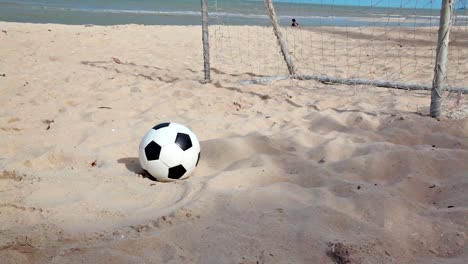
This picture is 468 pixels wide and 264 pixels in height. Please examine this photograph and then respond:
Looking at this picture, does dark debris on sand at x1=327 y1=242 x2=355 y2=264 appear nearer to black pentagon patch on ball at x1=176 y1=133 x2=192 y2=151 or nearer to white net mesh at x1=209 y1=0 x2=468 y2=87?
black pentagon patch on ball at x1=176 y1=133 x2=192 y2=151

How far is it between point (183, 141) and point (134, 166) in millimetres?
450

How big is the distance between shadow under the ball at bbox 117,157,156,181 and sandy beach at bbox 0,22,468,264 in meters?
0.02

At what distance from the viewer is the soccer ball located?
272cm

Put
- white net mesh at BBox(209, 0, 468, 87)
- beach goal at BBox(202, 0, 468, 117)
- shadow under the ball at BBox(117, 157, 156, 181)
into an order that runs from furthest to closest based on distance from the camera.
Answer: white net mesh at BBox(209, 0, 468, 87) < beach goal at BBox(202, 0, 468, 117) < shadow under the ball at BBox(117, 157, 156, 181)

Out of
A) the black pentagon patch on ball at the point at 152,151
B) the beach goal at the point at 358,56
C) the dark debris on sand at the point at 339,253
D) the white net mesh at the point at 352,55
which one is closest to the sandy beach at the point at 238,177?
the dark debris on sand at the point at 339,253

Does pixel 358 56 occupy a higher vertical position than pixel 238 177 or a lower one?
higher

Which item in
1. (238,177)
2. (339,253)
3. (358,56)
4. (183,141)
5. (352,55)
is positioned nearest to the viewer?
(339,253)

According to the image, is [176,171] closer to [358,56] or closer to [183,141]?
[183,141]

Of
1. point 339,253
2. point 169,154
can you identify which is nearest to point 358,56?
point 169,154

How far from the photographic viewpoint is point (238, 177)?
2.69 meters

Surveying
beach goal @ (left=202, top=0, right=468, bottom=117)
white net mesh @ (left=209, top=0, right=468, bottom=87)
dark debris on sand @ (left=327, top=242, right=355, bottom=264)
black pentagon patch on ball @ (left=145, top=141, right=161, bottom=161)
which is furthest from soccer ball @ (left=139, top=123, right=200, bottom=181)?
white net mesh @ (left=209, top=0, right=468, bottom=87)

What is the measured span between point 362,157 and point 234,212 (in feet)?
3.51

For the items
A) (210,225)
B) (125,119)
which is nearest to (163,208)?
(210,225)

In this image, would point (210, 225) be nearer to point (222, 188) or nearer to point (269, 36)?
point (222, 188)
